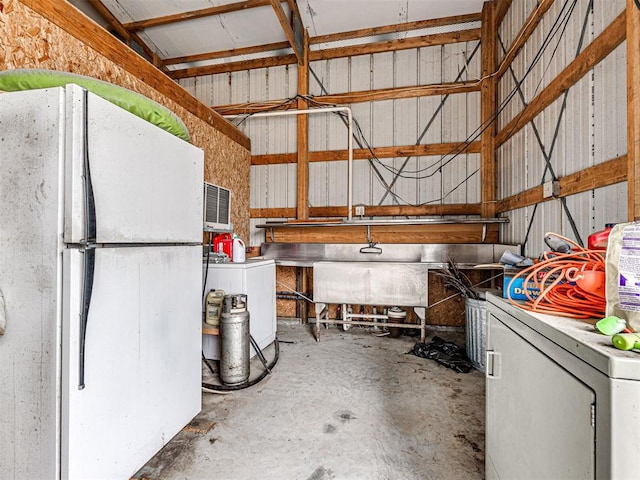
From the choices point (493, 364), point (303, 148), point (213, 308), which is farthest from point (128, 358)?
point (303, 148)

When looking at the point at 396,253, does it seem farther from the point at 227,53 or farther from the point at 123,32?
the point at 123,32

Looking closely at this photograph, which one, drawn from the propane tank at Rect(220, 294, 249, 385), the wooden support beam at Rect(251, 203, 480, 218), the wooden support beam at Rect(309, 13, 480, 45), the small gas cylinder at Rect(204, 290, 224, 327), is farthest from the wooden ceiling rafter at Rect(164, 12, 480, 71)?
the propane tank at Rect(220, 294, 249, 385)

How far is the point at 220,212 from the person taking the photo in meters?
3.23

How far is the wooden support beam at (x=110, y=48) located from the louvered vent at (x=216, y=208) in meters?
0.87

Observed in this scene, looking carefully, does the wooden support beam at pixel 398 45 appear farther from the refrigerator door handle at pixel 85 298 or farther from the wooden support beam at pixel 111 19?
the refrigerator door handle at pixel 85 298

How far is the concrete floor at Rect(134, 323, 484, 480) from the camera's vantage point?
1567mm

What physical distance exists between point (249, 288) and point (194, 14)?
3.27 m

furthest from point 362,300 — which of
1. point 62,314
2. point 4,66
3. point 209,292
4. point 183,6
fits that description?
point 183,6

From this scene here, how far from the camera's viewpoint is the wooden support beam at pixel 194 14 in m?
3.45

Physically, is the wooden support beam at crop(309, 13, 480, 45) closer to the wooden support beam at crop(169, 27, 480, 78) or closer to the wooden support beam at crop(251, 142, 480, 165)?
the wooden support beam at crop(169, 27, 480, 78)

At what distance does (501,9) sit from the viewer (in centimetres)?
340

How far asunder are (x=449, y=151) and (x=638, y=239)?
3.41 metres

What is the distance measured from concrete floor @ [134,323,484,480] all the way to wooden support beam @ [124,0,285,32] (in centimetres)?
383

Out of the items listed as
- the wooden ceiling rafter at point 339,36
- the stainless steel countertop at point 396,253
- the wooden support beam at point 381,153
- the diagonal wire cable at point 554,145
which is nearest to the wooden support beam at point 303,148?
the wooden support beam at point 381,153
